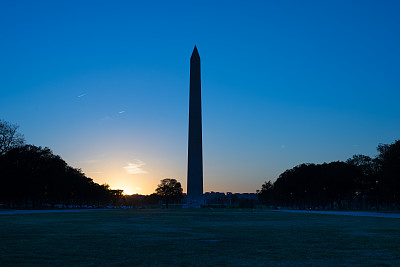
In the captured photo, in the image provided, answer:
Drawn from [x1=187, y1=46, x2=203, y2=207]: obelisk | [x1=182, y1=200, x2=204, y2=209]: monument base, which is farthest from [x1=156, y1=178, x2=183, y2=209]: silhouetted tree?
[x1=187, y1=46, x2=203, y2=207]: obelisk

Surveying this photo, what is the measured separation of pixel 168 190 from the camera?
14288cm

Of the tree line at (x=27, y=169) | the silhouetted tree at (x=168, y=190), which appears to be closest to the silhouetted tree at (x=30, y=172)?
the tree line at (x=27, y=169)

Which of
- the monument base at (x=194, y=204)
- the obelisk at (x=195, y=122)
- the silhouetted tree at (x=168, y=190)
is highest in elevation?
the obelisk at (x=195, y=122)

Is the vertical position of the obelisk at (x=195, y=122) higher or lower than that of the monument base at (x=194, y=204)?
higher

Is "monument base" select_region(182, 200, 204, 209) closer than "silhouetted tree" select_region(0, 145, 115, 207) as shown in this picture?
No

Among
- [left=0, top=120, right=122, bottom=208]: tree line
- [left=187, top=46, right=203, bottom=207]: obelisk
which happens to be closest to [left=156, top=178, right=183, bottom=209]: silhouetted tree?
[left=0, top=120, right=122, bottom=208]: tree line

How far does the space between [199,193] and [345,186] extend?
3900 cm

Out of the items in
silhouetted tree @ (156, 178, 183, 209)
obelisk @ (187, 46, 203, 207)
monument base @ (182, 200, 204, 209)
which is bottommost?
monument base @ (182, 200, 204, 209)

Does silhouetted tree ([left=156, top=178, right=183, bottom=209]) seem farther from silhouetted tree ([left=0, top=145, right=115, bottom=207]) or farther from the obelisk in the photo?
the obelisk

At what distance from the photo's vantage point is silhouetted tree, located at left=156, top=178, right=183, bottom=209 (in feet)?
468

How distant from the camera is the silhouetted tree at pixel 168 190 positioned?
14275 centimetres

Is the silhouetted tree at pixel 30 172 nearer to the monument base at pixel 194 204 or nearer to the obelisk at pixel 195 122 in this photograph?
the monument base at pixel 194 204

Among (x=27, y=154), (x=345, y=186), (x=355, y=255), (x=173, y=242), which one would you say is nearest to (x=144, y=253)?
(x=173, y=242)

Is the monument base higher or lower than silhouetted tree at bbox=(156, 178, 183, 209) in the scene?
lower
